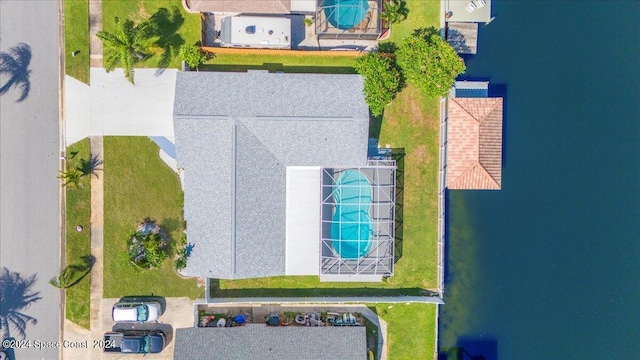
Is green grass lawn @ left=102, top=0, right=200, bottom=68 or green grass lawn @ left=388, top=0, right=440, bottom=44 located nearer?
green grass lawn @ left=102, top=0, right=200, bottom=68

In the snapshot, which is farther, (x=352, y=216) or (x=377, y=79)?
(x=352, y=216)

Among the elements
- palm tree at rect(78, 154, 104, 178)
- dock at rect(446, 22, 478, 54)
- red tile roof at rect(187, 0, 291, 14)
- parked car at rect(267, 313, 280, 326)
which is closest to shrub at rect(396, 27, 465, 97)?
dock at rect(446, 22, 478, 54)

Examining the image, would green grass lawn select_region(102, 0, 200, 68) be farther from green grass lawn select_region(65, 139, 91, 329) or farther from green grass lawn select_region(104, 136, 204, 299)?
green grass lawn select_region(65, 139, 91, 329)

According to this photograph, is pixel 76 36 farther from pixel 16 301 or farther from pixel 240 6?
pixel 16 301

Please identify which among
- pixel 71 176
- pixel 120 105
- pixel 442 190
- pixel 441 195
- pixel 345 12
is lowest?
pixel 441 195

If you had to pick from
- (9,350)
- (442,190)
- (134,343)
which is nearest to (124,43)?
(134,343)

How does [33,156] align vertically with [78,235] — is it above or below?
above
